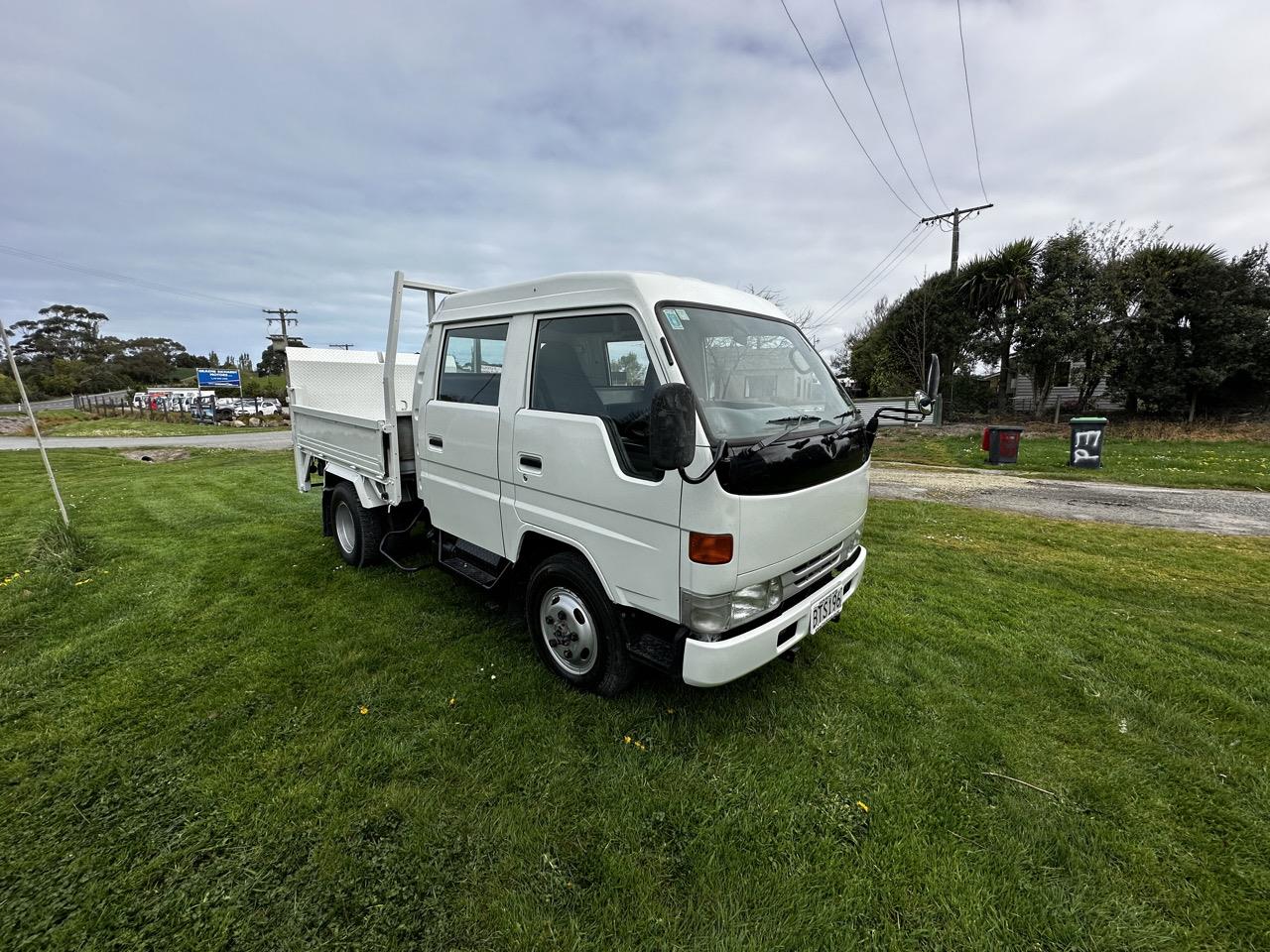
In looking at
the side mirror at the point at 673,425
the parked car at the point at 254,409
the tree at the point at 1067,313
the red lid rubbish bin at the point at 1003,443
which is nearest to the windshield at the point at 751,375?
the side mirror at the point at 673,425

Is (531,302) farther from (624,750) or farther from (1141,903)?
(1141,903)

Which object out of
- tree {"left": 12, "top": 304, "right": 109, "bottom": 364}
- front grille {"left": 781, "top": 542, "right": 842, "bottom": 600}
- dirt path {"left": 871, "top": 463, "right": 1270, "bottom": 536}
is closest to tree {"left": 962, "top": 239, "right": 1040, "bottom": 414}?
dirt path {"left": 871, "top": 463, "right": 1270, "bottom": 536}

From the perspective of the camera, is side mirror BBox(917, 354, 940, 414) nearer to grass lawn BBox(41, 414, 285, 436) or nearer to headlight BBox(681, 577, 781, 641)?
headlight BBox(681, 577, 781, 641)

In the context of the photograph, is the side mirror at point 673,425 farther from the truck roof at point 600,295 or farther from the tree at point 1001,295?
the tree at point 1001,295

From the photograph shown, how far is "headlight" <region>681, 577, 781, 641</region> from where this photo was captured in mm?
2311

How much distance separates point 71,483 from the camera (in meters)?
10.1

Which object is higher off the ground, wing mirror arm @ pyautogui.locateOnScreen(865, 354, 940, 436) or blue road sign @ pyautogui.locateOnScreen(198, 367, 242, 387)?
blue road sign @ pyautogui.locateOnScreen(198, 367, 242, 387)

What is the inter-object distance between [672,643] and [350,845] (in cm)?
152

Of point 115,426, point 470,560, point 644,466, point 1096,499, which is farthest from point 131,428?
point 1096,499

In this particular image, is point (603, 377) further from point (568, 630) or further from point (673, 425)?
point (568, 630)

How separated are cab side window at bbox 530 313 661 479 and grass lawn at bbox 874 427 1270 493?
10.6 metres

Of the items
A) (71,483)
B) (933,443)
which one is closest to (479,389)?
(71,483)

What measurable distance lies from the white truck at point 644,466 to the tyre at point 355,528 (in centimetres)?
116

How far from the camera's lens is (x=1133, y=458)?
444 inches
